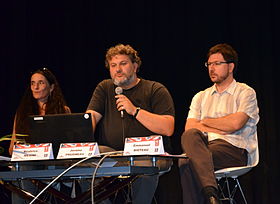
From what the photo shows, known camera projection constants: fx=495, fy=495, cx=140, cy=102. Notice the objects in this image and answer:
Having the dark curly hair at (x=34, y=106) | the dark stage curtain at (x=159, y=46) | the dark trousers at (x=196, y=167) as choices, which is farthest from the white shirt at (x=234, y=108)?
the dark curly hair at (x=34, y=106)

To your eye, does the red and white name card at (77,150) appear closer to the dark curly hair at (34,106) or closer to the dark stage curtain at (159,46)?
the dark curly hair at (34,106)

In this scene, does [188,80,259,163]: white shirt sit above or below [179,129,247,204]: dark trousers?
above

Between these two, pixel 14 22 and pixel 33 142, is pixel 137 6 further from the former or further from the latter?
pixel 33 142

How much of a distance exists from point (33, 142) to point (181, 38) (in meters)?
2.43

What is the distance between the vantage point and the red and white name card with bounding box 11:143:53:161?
2486 millimetres

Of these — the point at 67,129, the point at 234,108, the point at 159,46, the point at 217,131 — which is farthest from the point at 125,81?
the point at 159,46

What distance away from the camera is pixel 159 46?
4.79 meters

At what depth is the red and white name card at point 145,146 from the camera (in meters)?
2.32

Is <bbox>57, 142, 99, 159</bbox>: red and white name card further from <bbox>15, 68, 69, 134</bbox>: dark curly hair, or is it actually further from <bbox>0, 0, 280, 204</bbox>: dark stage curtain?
<bbox>0, 0, 280, 204</bbox>: dark stage curtain

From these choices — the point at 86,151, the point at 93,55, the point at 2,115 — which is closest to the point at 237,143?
the point at 86,151

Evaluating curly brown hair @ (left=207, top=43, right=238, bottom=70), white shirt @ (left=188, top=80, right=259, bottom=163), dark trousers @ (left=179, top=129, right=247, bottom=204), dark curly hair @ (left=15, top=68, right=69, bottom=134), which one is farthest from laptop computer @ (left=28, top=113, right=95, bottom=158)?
curly brown hair @ (left=207, top=43, right=238, bottom=70)

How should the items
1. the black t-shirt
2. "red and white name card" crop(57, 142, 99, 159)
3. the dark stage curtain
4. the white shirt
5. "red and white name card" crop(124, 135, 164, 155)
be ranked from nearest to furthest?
"red and white name card" crop(124, 135, 164, 155) < "red and white name card" crop(57, 142, 99, 159) < the black t-shirt < the white shirt < the dark stage curtain

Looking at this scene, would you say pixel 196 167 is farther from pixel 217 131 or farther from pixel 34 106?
pixel 34 106

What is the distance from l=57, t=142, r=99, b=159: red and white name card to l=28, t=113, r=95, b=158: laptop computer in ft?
0.21
